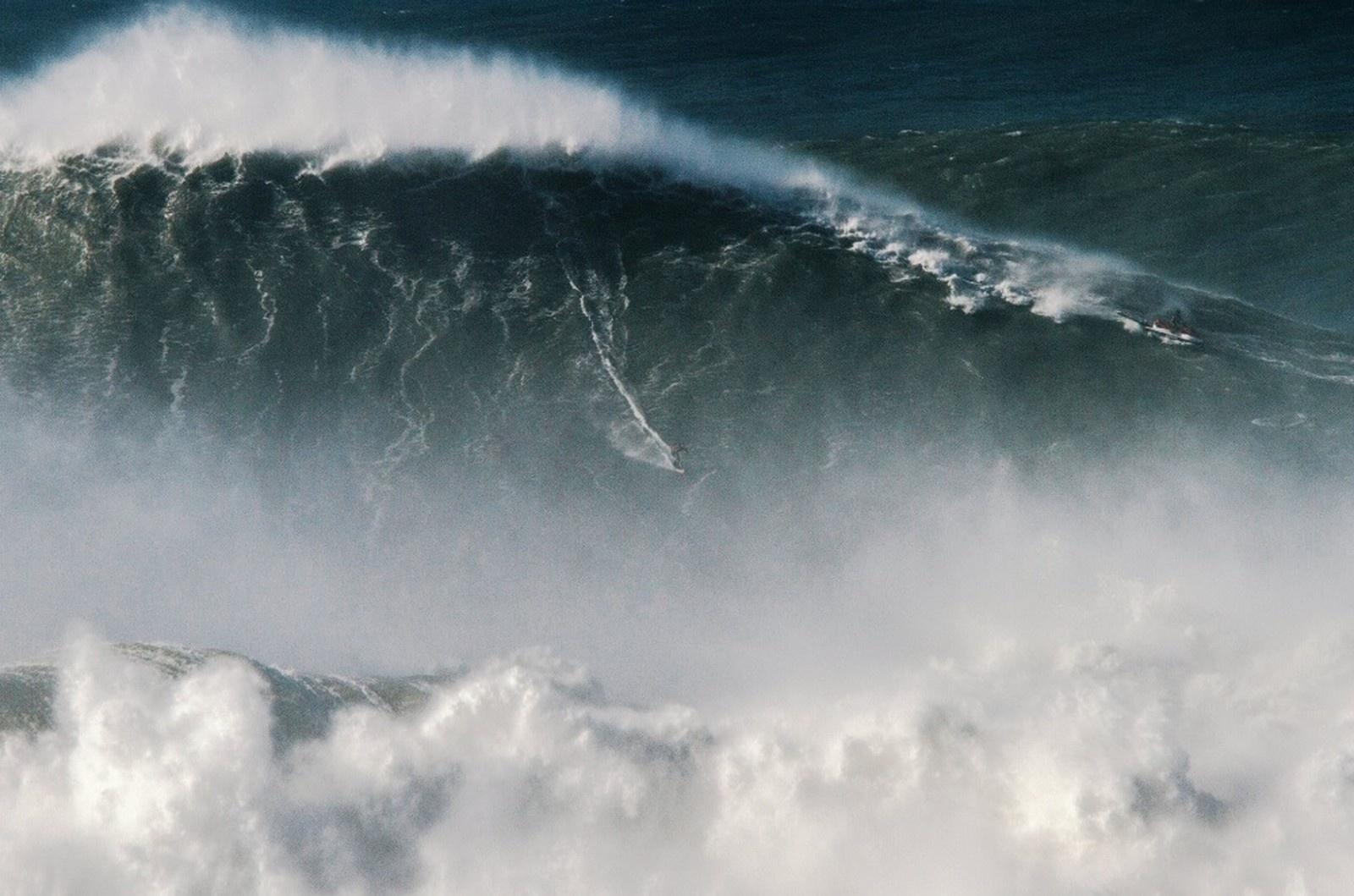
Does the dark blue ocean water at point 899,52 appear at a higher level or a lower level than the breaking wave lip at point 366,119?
higher

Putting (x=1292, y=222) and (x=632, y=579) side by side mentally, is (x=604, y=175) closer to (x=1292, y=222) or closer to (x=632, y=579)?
(x=632, y=579)

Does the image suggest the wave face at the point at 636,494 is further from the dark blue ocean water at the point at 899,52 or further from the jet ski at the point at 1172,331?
the dark blue ocean water at the point at 899,52

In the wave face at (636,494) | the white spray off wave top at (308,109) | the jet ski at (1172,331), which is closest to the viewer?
the wave face at (636,494)

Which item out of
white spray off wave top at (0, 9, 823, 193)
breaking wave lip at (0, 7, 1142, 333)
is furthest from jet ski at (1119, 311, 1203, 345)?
white spray off wave top at (0, 9, 823, 193)

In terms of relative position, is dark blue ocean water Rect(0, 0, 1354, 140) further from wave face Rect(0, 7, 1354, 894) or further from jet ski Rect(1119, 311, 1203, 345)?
jet ski Rect(1119, 311, 1203, 345)

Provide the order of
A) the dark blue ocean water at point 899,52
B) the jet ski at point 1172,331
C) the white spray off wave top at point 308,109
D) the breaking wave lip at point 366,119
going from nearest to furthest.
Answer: the jet ski at point 1172,331
the breaking wave lip at point 366,119
the white spray off wave top at point 308,109
the dark blue ocean water at point 899,52

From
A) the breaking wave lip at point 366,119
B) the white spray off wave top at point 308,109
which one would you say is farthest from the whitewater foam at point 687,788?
the white spray off wave top at point 308,109

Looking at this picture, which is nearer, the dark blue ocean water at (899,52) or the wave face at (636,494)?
the wave face at (636,494)

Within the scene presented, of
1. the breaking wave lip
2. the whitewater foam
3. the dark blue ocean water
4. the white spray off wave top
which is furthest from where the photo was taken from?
the dark blue ocean water

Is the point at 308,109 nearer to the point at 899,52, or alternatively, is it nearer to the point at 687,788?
the point at 899,52
